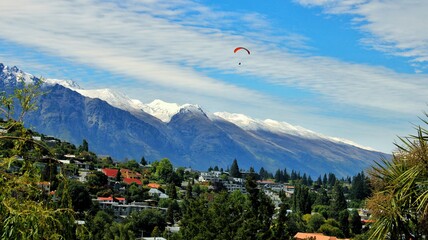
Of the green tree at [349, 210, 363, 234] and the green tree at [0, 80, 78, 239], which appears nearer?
the green tree at [0, 80, 78, 239]

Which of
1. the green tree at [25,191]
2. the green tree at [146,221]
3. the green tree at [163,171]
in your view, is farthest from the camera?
the green tree at [163,171]

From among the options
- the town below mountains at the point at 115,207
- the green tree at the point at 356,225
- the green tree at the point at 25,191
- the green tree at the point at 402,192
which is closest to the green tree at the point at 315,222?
the town below mountains at the point at 115,207

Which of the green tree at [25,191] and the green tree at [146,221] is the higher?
the green tree at [25,191]

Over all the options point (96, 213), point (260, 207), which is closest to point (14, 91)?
point (260, 207)

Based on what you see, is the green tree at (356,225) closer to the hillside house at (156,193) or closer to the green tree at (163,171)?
the hillside house at (156,193)

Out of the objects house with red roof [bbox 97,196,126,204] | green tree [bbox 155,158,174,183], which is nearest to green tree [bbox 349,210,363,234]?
house with red roof [bbox 97,196,126,204]

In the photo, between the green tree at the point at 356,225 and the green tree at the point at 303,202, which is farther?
the green tree at the point at 303,202

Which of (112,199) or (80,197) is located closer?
(80,197)

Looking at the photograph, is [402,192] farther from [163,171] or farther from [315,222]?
[163,171]

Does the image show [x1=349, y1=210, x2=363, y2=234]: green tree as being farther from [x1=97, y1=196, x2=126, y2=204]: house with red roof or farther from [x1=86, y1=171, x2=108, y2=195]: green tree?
[x1=86, y1=171, x2=108, y2=195]: green tree

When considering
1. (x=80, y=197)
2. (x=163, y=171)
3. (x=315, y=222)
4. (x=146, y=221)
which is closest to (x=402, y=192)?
(x=80, y=197)

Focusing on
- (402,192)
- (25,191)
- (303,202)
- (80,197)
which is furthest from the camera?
(303,202)
